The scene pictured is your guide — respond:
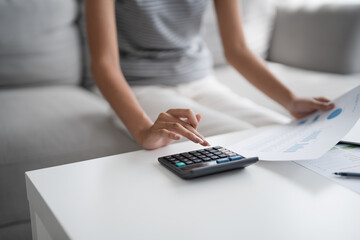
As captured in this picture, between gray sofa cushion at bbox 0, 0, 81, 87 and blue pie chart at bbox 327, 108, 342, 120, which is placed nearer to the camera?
blue pie chart at bbox 327, 108, 342, 120

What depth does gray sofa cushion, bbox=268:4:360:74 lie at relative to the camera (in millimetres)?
1634

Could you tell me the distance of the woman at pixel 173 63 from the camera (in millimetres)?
971

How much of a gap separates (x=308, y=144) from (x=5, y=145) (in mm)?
708

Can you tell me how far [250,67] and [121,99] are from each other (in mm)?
418

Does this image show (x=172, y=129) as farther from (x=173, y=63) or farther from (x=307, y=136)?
(x=173, y=63)

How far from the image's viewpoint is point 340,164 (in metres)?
0.62

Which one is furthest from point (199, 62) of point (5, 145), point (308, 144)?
point (308, 144)

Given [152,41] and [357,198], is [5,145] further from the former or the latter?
[357,198]

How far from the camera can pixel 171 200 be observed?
0.52 m

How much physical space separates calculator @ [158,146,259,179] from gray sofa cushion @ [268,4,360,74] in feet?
3.95

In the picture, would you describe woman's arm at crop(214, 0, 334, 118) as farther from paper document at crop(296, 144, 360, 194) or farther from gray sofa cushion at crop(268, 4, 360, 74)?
gray sofa cushion at crop(268, 4, 360, 74)

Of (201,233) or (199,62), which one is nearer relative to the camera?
(201,233)

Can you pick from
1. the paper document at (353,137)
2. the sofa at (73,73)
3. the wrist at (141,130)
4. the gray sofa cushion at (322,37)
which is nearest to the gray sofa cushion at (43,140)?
the sofa at (73,73)

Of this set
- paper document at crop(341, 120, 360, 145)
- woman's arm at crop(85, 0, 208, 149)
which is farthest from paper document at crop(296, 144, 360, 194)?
woman's arm at crop(85, 0, 208, 149)
